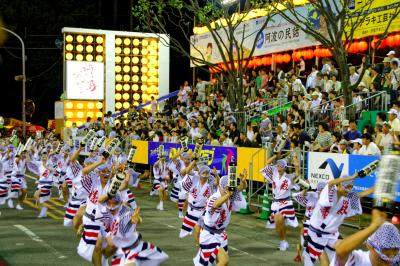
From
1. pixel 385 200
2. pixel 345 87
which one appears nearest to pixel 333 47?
pixel 345 87

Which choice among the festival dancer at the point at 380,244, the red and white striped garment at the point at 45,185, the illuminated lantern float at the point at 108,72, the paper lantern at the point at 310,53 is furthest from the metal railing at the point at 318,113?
the illuminated lantern float at the point at 108,72

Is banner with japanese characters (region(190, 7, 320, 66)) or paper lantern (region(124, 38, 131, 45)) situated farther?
paper lantern (region(124, 38, 131, 45))

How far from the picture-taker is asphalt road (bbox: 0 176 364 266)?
37.7ft

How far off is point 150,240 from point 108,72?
24.0 meters

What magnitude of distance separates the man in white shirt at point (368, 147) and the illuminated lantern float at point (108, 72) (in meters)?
23.1

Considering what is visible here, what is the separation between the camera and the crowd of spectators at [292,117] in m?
15.8

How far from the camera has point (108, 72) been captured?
120 feet

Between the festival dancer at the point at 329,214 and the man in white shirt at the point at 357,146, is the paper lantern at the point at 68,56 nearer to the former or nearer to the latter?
the man in white shirt at the point at 357,146

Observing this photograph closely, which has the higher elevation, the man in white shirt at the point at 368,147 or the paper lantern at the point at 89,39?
the paper lantern at the point at 89,39

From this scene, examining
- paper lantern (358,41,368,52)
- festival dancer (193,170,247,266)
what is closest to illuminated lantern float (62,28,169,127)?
paper lantern (358,41,368,52)

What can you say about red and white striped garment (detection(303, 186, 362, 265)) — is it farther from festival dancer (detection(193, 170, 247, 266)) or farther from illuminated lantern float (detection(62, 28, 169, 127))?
illuminated lantern float (detection(62, 28, 169, 127))

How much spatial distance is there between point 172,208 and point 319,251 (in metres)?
9.57

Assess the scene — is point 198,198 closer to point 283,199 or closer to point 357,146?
point 283,199

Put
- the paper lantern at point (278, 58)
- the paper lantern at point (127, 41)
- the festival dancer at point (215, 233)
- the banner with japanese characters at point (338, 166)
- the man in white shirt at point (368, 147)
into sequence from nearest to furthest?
1. the festival dancer at point (215, 233)
2. the banner with japanese characters at point (338, 166)
3. the man in white shirt at point (368, 147)
4. the paper lantern at point (278, 58)
5. the paper lantern at point (127, 41)
